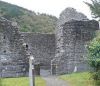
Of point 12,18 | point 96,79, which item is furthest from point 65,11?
point 12,18

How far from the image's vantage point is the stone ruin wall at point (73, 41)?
29328mm

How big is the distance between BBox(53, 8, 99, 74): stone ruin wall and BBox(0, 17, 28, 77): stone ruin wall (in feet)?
8.10

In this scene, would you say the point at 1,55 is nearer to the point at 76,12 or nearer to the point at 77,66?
the point at 77,66

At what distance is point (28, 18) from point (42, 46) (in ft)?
59.2

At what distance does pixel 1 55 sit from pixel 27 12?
91.4ft

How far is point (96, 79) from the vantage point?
71.3 ft

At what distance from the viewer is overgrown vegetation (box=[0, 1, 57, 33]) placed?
47.9 meters

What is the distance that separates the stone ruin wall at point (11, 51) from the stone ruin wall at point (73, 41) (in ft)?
8.10

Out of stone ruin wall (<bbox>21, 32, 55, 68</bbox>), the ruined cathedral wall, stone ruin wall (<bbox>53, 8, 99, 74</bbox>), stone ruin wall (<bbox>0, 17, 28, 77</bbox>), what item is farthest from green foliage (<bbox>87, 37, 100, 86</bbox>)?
stone ruin wall (<bbox>21, 32, 55, 68</bbox>)

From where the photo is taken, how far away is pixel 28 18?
51312 mm

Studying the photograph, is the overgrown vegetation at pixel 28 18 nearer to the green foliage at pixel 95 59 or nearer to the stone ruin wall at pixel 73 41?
the stone ruin wall at pixel 73 41

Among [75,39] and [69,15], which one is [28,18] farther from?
[75,39]

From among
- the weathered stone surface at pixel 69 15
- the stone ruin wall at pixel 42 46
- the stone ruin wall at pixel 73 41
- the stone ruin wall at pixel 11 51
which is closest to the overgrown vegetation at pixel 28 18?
the stone ruin wall at pixel 42 46

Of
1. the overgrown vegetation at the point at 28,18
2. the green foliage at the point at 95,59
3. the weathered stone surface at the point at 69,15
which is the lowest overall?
the green foliage at the point at 95,59
